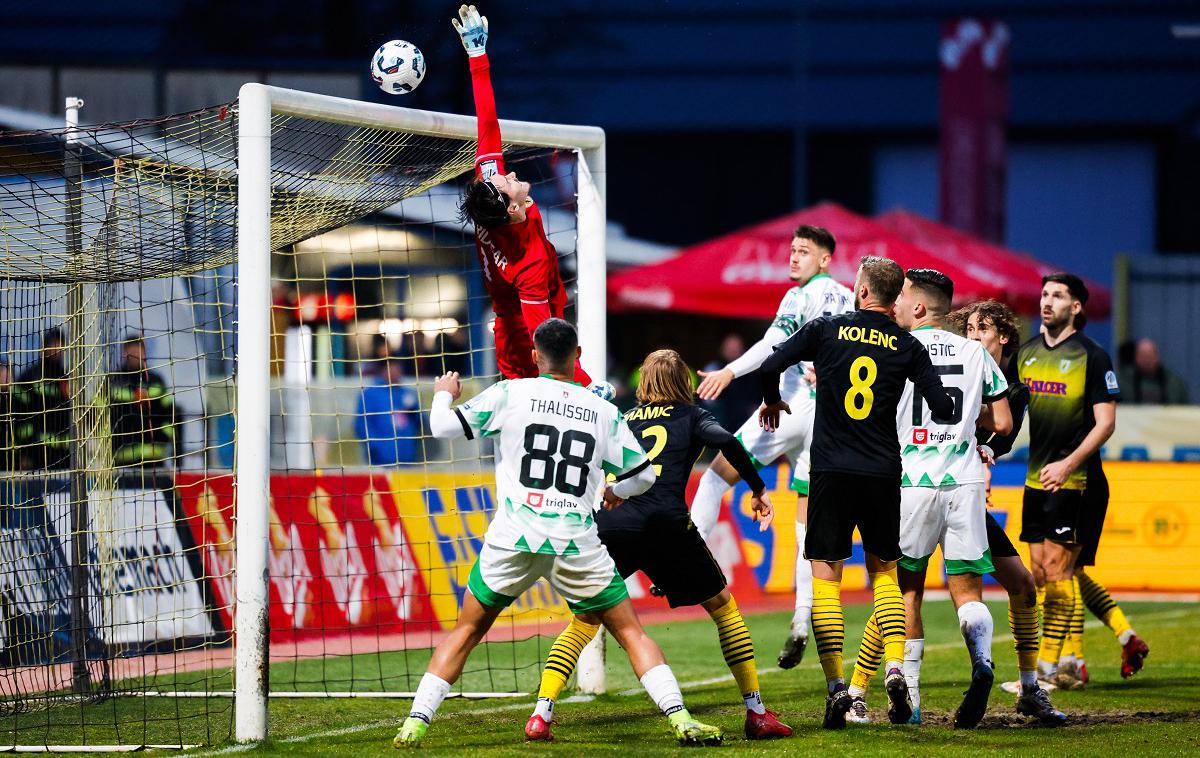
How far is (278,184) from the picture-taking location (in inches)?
354

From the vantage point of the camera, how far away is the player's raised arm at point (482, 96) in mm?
8359

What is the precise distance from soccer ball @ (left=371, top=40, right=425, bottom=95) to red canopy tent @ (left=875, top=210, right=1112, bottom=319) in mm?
10482

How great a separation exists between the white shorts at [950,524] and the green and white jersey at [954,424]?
53 millimetres

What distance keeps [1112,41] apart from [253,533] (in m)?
32.5

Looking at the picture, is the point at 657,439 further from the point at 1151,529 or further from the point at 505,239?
the point at 1151,529

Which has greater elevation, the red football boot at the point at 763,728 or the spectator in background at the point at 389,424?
the spectator in background at the point at 389,424

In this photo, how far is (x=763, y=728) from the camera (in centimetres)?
762

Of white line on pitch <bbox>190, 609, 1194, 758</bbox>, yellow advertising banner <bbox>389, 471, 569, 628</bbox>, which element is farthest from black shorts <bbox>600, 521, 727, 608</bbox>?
yellow advertising banner <bbox>389, 471, 569, 628</bbox>

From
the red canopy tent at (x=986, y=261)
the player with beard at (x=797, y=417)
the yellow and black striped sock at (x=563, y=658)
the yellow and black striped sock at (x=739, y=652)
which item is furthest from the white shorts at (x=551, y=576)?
the red canopy tent at (x=986, y=261)

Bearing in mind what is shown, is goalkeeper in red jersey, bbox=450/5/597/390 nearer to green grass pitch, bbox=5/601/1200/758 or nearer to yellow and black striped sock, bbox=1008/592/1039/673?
green grass pitch, bbox=5/601/1200/758

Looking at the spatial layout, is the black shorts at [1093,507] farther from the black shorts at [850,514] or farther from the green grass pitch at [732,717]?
the black shorts at [850,514]

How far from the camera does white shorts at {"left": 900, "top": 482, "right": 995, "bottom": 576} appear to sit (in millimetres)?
8078

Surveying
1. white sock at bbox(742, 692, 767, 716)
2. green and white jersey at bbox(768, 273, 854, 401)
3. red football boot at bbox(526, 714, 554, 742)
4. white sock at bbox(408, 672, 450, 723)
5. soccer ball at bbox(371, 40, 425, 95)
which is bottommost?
red football boot at bbox(526, 714, 554, 742)

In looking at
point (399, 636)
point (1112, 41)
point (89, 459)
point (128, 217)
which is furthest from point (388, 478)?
point (1112, 41)
